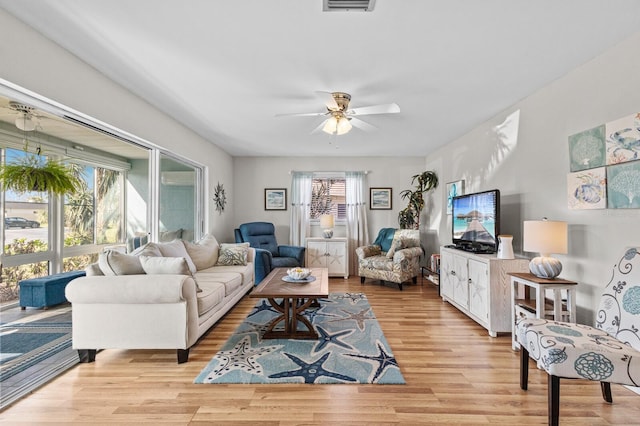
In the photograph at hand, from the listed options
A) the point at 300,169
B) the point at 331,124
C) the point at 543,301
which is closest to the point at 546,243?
the point at 543,301

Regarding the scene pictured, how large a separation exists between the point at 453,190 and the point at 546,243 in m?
2.50

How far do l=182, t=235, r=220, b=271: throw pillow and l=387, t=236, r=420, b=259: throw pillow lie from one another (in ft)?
8.91

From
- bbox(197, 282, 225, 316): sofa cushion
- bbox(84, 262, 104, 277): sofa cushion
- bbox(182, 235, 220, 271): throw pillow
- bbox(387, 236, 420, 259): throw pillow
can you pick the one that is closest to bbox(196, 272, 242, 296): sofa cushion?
bbox(197, 282, 225, 316): sofa cushion

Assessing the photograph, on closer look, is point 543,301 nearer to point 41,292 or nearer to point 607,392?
point 607,392

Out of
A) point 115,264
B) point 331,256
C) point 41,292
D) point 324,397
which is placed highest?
point 115,264

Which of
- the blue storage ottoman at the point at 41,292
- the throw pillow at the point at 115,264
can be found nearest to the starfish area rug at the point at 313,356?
the throw pillow at the point at 115,264

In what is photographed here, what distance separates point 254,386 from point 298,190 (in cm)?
432

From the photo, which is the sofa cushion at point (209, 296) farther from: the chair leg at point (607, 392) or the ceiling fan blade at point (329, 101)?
the chair leg at point (607, 392)

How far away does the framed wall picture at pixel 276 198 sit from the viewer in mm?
6117

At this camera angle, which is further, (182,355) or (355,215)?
(355,215)

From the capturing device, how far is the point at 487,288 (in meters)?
2.99

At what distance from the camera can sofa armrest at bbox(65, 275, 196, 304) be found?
2.32m

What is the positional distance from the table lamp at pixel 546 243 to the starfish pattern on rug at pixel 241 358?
2.30 metres

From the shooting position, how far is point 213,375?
7.22 ft
